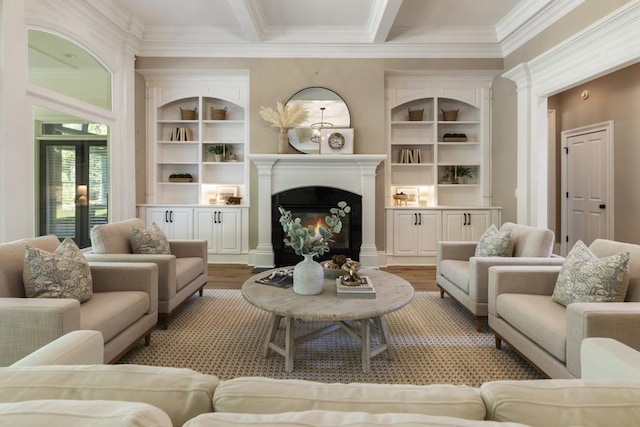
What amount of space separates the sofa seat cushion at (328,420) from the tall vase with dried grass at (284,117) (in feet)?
15.0

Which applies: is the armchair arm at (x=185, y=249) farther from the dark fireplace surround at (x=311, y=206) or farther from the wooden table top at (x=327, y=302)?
the dark fireplace surround at (x=311, y=206)

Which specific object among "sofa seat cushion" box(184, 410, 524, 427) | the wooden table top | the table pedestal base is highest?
"sofa seat cushion" box(184, 410, 524, 427)

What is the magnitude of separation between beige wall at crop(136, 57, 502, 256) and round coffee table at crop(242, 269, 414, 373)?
303cm

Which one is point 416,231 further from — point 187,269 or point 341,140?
point 187,269

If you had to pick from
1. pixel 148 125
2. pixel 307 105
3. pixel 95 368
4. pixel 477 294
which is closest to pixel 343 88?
pixel 307 105

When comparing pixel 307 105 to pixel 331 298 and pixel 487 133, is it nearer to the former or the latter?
pixel 487 133

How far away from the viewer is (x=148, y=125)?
5.33 m

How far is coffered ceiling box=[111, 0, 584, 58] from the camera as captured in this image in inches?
164

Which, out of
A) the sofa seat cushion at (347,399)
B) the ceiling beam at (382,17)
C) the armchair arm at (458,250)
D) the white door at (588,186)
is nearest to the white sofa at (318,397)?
the sofa seat cushion at (347,399)

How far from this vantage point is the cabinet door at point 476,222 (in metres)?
5.15

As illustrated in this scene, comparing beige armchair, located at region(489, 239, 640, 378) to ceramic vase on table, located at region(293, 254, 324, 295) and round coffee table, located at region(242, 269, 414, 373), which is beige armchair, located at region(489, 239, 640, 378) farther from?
ceramic vase on table, located at region(293, 254, 324, 295)

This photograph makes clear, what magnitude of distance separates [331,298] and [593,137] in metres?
5.14

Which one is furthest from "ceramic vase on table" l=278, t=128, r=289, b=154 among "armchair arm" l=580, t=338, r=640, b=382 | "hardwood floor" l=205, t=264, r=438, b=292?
"armchair arm" l=580, t=338, r=640, b=382

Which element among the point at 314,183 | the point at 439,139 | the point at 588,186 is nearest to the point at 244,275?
the point at 314,183
